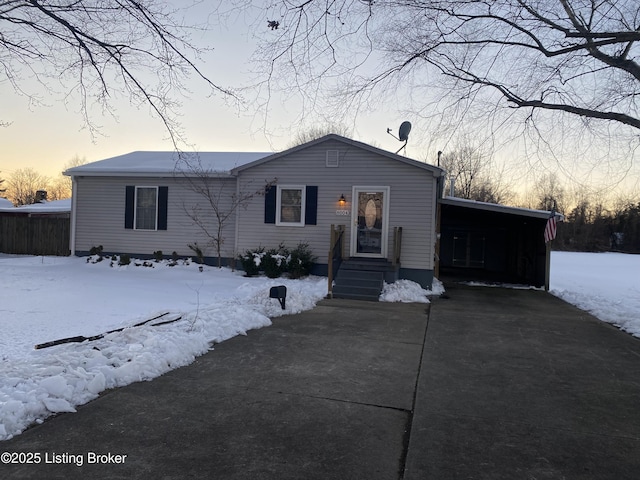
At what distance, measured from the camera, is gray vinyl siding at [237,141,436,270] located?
12047 mm

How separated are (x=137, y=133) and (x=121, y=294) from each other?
361 cm

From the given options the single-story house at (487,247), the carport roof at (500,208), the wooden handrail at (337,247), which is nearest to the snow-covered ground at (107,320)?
the wooden handrail at (337,247)

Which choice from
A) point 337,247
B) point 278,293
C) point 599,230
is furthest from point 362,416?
point 599,230

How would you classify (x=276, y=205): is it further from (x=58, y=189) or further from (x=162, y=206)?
(x=58, y=189)

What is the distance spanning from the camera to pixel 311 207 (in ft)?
41.7

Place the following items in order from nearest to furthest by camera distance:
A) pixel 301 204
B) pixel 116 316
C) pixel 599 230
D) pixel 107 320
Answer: pixel 107 320
pixel 116 316
pixel 301 204
pixel 599 230

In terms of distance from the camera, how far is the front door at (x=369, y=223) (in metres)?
12.3

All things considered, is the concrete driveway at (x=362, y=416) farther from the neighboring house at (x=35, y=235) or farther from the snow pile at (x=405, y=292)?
the neighboring house at (x=35, y=235)

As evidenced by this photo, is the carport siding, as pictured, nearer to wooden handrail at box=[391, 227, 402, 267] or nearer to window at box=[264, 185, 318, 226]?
window at box=[264, 185, 318, 226]

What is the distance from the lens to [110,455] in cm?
296

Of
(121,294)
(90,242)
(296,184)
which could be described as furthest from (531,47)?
(90,242)

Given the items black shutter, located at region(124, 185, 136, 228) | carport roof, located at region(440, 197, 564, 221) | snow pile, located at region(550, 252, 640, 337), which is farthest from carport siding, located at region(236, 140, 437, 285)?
snow pile, located at region(550, 252, 640, 337)

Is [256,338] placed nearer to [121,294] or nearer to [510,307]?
[121,294]

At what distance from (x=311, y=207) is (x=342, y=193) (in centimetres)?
98
